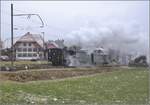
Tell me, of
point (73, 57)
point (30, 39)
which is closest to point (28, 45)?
point (30, 39)

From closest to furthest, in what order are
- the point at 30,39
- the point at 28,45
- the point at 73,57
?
the point at 73,57 < the point at 30,39 < the point at 28,45

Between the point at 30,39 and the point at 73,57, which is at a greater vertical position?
the point at 30,39

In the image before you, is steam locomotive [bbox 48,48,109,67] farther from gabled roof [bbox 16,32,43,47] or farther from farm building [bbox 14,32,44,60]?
gabled roof [bbox 16,32,43,47]

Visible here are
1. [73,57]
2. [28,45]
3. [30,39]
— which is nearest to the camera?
[73,57]

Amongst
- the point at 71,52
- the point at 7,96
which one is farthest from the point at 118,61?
the point at 7,96

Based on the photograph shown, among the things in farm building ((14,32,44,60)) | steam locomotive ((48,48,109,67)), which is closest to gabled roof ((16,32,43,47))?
farm building ((14,32,44,60))

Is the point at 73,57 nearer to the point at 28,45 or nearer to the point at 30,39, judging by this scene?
the point at 30,39

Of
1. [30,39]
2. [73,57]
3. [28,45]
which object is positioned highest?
[30,39]

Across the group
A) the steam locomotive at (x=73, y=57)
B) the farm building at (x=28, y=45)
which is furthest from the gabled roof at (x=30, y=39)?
the steam locomotive at (x=73, y=57)

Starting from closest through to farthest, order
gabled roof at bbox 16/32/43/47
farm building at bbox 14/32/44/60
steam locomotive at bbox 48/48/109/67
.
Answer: steam locomotive at bbox 48/48/109/67
farm building at bbox 14/32/44/60
gabled roof at bbox 16/32/43/47

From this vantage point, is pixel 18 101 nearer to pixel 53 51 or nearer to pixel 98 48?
pixel 53 51

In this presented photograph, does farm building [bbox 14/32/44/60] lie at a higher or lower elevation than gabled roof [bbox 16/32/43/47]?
lower

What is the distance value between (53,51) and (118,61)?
19.1m

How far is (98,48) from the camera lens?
66.2 metres
